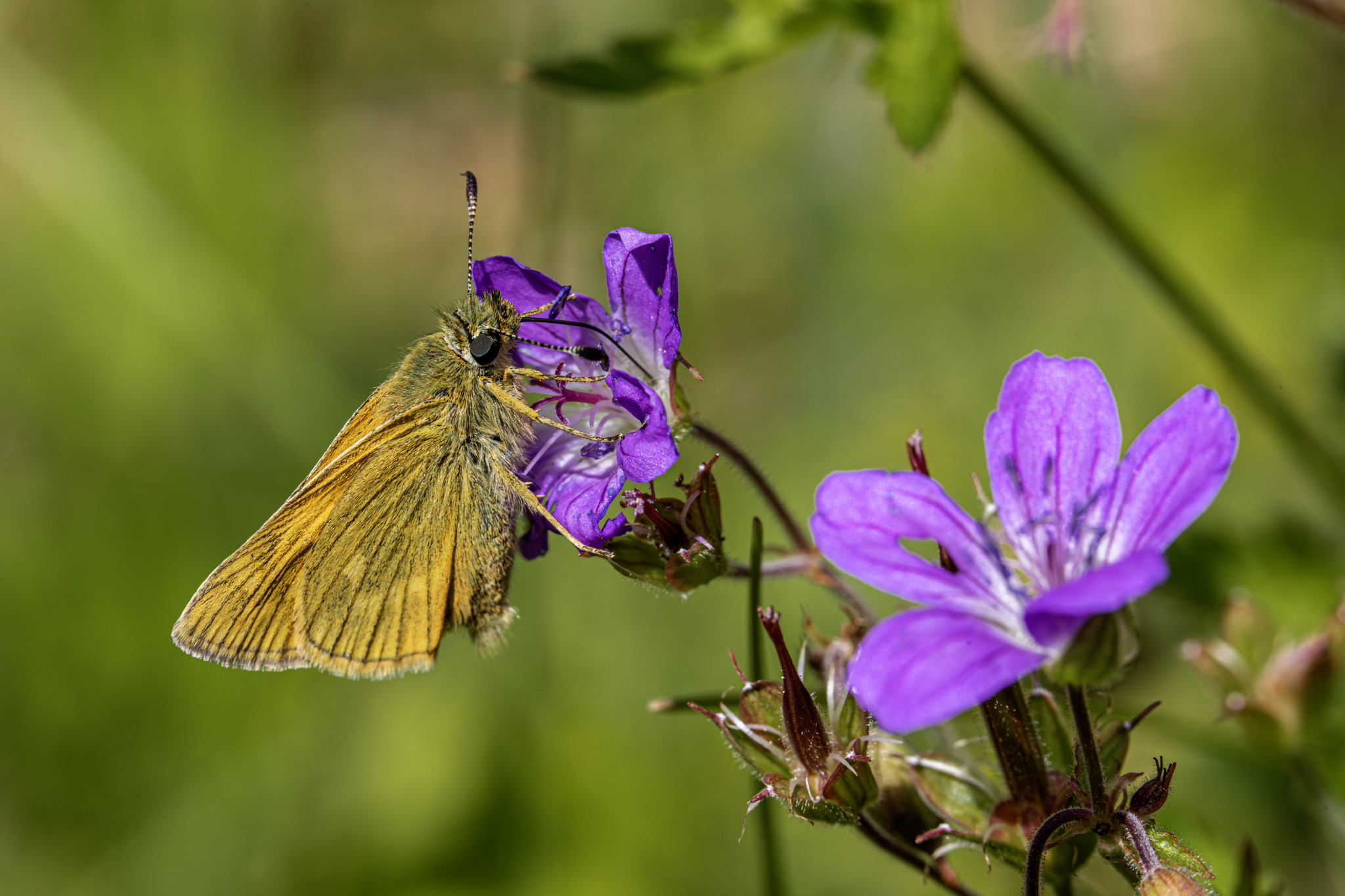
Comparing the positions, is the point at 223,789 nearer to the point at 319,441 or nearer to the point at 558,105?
the point at 319,441

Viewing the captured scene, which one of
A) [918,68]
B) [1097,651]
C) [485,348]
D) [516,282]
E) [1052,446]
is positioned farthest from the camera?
[485,348]

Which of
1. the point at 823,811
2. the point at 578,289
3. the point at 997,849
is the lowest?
the point at 997,849

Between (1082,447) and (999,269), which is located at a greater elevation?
(999,269)

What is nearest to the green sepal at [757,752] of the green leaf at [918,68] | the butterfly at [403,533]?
the butterfly at [403,533]

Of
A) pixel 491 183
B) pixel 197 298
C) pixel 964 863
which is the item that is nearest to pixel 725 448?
pixel 964 863

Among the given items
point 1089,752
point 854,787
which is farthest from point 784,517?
point 1089,752

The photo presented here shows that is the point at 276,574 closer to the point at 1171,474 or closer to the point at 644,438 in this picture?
the point at 644,438

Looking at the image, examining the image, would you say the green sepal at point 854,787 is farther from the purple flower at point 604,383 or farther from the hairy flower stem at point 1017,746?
the purple flower at point 604,383
